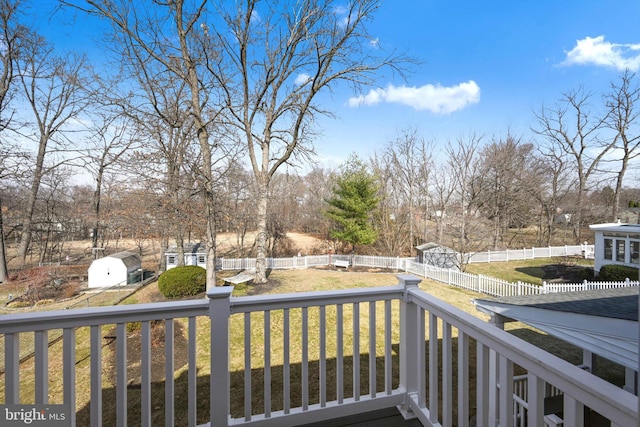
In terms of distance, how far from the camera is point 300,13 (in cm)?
727

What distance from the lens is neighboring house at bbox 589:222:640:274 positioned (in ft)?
27.9

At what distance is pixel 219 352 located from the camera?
149cm

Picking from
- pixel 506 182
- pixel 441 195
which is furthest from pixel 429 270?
pixel 506 182

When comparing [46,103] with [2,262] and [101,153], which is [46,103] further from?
[2,262]

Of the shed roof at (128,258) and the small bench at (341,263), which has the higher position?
the shed roof at (128,258)

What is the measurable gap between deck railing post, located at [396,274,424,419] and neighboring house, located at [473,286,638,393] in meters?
1.20

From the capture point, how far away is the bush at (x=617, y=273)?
8.38m

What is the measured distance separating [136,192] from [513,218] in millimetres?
16117

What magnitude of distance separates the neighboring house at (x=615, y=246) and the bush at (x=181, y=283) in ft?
38.2

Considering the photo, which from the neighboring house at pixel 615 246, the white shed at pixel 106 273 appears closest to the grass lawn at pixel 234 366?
the white shed at pixel 106 273

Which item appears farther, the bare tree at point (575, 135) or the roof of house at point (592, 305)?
the bare tree at point (575, 135)

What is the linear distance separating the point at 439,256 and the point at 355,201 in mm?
3932

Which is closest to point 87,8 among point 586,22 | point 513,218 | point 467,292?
point 586,22

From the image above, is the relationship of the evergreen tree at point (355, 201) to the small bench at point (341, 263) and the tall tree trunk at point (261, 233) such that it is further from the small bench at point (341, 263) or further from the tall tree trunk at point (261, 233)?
the tall tree trunk at point (261, 233)
